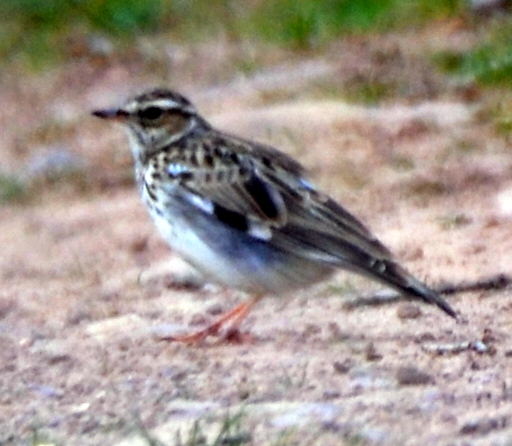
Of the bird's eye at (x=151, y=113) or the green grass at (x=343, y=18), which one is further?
the green grass at (x=343, y=18)

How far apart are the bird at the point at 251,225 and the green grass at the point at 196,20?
543 cm

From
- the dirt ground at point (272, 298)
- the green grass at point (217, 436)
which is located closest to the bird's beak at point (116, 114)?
A: the dirt ground at point (272, 298)

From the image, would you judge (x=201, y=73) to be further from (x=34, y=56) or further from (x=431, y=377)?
(x=431, y=377)

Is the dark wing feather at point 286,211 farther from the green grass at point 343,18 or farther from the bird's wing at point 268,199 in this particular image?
the green grass at point 343,18

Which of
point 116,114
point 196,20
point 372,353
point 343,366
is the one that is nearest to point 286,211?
point 372,353

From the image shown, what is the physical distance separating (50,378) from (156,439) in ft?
4.03

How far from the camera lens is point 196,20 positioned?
14.7 metres

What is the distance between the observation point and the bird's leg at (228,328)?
727 cm

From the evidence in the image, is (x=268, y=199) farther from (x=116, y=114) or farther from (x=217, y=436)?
(x=217, y=436)

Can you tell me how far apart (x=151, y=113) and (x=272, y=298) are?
108 centimetres

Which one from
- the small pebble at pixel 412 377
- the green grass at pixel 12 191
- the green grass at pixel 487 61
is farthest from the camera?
the green grass at pixel 487 61

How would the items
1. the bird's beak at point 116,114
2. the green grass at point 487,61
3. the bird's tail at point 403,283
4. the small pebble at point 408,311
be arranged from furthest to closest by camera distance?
the green grass at point 487,61 < the bird's beak at point 116,114 < the small pebble at point 408,311 < the bird's tail at point 403,283

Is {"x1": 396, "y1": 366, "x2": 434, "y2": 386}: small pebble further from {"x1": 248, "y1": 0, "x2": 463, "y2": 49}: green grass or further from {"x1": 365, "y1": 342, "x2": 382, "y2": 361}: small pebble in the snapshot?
{"x1": 248, "y1": 0, "x2": 463, "y2": 49}: green grass

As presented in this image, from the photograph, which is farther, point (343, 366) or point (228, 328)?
point (228, 328)
